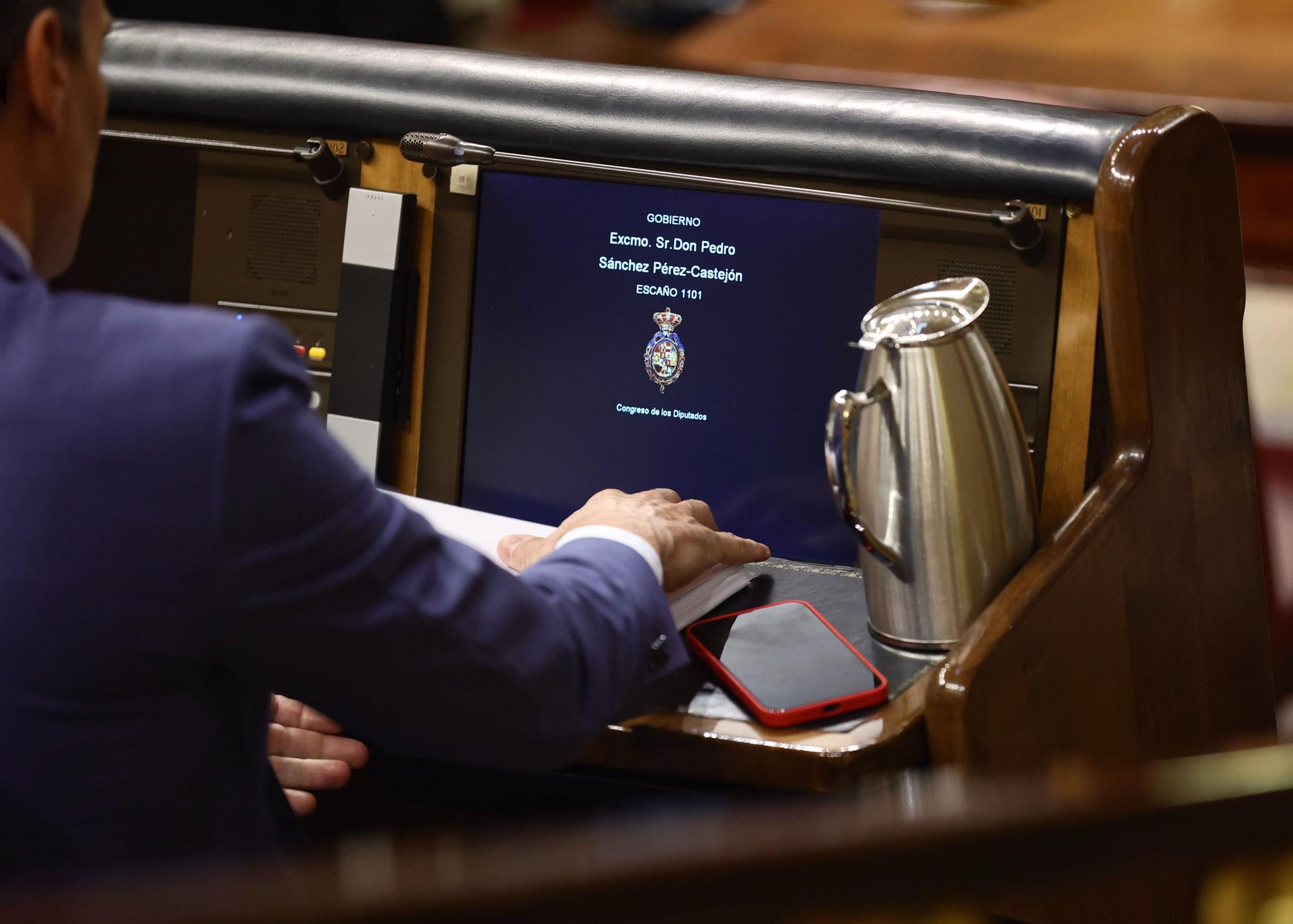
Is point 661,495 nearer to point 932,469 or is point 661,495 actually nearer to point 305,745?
point 932,469

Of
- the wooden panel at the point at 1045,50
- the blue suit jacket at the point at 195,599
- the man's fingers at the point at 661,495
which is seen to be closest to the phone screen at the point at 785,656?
the man's fingers at the point at 661,495

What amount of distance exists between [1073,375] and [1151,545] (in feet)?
0.59

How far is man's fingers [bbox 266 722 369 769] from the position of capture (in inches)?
47.3

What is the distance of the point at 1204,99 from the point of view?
10.8ft

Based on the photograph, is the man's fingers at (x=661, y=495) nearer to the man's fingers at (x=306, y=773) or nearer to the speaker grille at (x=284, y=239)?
the man's fingers at (x=306, y=773)

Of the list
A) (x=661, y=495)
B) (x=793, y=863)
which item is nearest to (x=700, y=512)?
(x=661, y=495)

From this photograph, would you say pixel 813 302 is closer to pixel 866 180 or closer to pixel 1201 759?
pixel 866 180

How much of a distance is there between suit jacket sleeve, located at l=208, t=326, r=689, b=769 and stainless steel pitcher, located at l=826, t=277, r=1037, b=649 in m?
0.23

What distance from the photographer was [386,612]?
0.83 meters

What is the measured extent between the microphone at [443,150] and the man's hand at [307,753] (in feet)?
1.79

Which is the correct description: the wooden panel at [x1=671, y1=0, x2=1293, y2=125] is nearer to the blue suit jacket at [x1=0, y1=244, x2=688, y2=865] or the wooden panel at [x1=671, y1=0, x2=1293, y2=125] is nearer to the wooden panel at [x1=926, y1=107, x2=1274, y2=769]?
the wooden panel at [x1=926, y1=107, x2=1274, y2=769]

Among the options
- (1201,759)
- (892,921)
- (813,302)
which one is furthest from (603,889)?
(813,302)

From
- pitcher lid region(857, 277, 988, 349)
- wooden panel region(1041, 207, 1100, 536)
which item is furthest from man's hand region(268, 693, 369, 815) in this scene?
wooden panel region(1041, 207, 1100, 536)

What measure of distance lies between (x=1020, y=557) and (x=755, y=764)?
0.97ft
